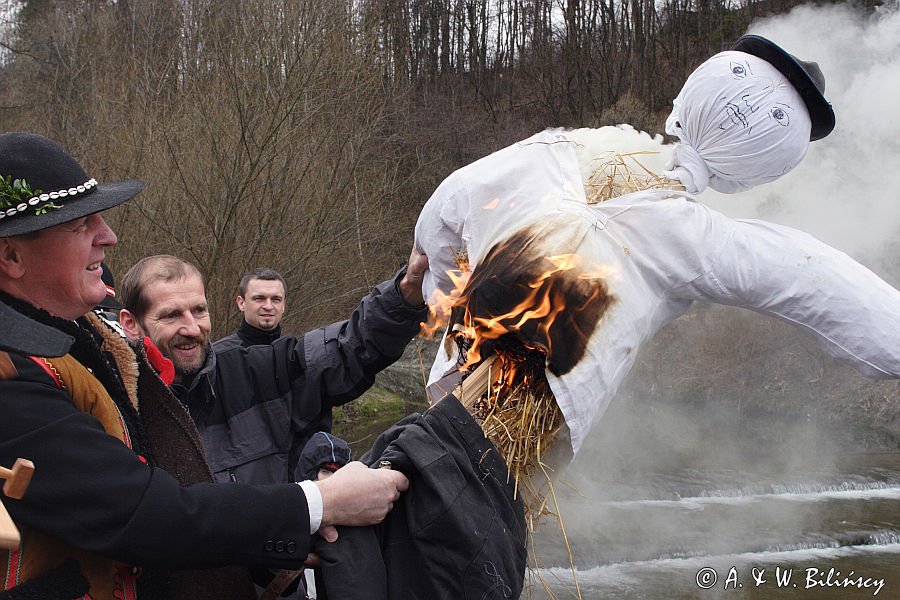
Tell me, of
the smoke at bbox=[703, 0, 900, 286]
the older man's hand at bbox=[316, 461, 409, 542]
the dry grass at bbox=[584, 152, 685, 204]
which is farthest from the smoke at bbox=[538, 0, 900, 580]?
the older man's hand at bbox=[316, 461, 409, 542]

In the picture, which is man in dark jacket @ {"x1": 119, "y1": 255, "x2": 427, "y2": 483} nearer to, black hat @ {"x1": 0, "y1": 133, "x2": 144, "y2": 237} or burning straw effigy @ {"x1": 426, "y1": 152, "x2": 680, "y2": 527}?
burning straw effigy @ {"x1": 426, "y1": 152, "x2": 680, "y2": 527}

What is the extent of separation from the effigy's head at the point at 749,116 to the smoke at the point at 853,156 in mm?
6874

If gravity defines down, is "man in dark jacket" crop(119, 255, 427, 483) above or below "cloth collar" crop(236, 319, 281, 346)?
above

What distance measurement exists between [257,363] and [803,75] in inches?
89.9

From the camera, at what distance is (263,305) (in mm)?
5699

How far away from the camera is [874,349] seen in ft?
7.18

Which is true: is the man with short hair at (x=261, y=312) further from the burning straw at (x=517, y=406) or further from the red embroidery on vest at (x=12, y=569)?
the red embroidery on vest at (x=12, y=569)

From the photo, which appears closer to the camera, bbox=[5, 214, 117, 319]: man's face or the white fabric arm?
bbox=[5, 214, 117, 319]: man's face

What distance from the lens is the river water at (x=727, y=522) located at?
8.91 metres

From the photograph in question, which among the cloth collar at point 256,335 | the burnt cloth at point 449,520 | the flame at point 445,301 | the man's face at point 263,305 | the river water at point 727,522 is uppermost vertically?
the flame at point 445,301

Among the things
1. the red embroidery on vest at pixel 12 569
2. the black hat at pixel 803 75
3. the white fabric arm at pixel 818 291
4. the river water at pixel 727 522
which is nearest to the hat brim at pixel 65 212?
the red embroidery on vest at pixel 12 569

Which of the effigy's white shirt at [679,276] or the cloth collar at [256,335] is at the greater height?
the effigy's white shirt at [679,276]

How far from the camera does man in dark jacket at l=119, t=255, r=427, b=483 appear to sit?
3201mm

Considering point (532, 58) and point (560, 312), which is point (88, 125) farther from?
point (532, 58)
